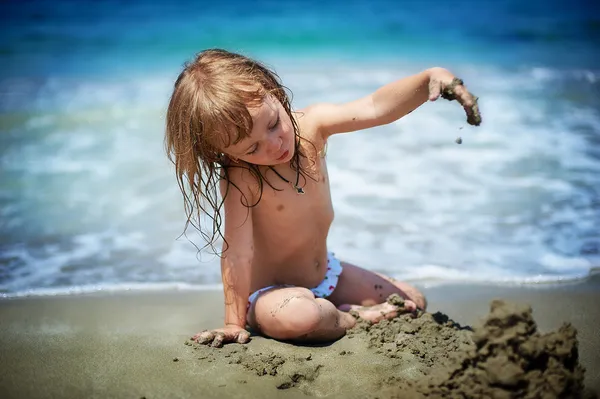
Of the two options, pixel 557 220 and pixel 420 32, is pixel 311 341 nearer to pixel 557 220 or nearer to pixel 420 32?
pixel 557 220

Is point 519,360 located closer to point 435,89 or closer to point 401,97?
point 435,89

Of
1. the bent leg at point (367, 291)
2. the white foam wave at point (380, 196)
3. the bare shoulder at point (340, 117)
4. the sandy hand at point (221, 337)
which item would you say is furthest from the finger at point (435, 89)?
the white foam wave at point (380, 196)

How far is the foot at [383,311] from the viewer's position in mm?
2654

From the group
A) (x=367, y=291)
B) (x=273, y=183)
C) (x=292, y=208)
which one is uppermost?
(x=273, y=183)

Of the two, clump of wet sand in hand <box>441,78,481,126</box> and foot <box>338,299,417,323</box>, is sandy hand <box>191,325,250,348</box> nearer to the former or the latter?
foot <box>338,299,417,323</box>

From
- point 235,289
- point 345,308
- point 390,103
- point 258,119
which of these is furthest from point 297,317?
point 390,103

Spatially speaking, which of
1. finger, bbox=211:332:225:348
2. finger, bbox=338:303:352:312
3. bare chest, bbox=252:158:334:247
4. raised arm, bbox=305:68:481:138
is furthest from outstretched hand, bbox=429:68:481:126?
finger, bbox=211:332:225:348

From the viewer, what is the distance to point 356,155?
491 cm

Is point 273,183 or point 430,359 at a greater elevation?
point 273,183

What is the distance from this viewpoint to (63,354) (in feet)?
8.04

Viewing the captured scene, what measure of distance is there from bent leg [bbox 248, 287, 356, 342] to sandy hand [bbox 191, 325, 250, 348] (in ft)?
0.33

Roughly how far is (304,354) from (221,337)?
0.31 metres

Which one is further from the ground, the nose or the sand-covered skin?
the nose

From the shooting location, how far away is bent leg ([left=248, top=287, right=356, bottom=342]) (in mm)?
2447
